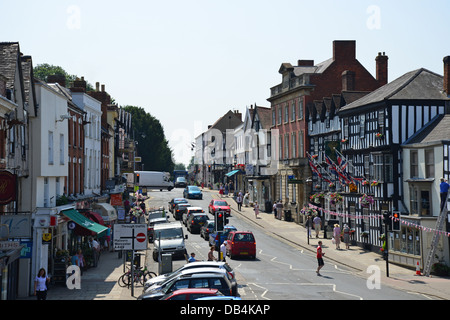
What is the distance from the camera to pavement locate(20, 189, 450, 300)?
1030 inches

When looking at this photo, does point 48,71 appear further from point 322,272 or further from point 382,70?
point 322,272

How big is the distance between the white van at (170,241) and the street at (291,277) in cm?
67

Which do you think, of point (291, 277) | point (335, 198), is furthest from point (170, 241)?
point (335, 198)

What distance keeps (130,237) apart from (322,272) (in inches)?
495

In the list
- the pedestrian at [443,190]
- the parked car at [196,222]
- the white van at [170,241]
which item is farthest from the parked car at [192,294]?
the parked car at [196,222]

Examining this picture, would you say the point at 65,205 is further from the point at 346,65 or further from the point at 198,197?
the point at 198,197

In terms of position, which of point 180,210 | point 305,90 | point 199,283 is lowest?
point 199,283

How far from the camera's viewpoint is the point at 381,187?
38.7m

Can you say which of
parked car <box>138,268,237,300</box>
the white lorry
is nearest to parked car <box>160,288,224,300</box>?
parked car <box>138,268,237,300</box>

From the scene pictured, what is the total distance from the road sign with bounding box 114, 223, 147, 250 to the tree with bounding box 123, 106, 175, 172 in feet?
295

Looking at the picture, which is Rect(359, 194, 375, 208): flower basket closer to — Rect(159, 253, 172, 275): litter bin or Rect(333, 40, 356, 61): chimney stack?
Rect(159, 253, 172, 275): litter bin

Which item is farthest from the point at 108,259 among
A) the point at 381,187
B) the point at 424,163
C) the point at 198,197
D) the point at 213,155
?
the point at 213,155

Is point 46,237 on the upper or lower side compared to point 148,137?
lower

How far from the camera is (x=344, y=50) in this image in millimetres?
58719
